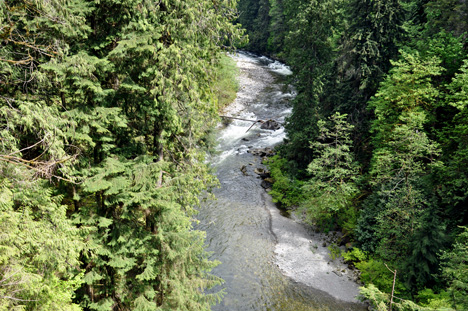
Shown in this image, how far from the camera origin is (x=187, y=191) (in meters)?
8.53

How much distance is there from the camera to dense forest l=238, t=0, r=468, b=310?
1141 cm

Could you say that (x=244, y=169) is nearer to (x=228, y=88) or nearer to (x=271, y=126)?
(x=271, y=126)

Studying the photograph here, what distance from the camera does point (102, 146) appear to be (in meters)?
7.20

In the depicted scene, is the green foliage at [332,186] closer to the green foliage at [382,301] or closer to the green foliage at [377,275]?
the green foliage at [377,275]

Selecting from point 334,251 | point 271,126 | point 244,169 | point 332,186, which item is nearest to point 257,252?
point 334,251

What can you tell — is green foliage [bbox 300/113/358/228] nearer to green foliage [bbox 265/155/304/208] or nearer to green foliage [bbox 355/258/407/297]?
green foliage [bbox 265/155/304/208]

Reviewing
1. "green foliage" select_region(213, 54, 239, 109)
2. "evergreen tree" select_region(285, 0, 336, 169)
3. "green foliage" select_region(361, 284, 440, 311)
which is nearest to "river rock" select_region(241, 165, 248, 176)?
"evergreen tree" select_region(285, 0, 336, 169)

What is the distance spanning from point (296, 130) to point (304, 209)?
5.84 meters

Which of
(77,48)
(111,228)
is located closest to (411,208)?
(111,228)

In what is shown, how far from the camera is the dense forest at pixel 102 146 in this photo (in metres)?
5.61

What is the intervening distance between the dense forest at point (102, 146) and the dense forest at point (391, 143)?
6.06 m

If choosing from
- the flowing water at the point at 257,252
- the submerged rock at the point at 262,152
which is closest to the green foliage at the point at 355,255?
the flowing water at the point at 257,252

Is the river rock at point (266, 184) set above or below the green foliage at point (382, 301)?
below

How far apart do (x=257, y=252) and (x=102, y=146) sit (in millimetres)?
11594
